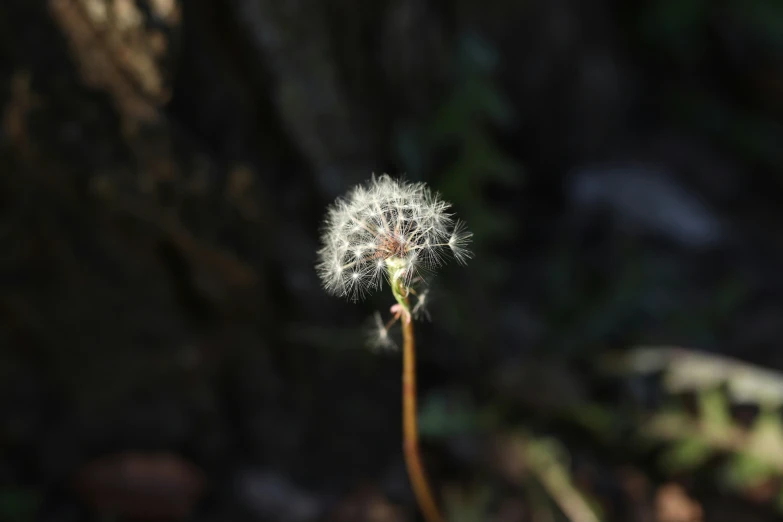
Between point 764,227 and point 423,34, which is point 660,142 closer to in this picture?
point 764,227

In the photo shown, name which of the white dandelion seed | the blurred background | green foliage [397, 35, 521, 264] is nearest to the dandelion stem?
the white dandelion seed

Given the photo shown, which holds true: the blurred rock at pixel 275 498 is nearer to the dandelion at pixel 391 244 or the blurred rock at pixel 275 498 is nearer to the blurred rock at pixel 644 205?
the dandelion at pixel 391 244

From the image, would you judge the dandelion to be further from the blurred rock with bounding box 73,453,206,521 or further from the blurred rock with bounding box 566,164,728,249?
the blurred rock with bounding box 566,164,728,249

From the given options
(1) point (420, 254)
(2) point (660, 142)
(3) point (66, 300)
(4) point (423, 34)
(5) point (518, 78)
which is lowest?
(1) point (420, 254)

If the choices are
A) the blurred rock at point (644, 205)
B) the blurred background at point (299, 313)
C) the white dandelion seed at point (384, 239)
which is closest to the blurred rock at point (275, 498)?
the blurred background at point (299, 313)

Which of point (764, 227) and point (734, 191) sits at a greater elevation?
point (734, 191)

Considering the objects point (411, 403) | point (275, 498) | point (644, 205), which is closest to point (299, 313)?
point (275, 498)

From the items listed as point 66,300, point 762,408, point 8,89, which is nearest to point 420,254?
point 8,89
